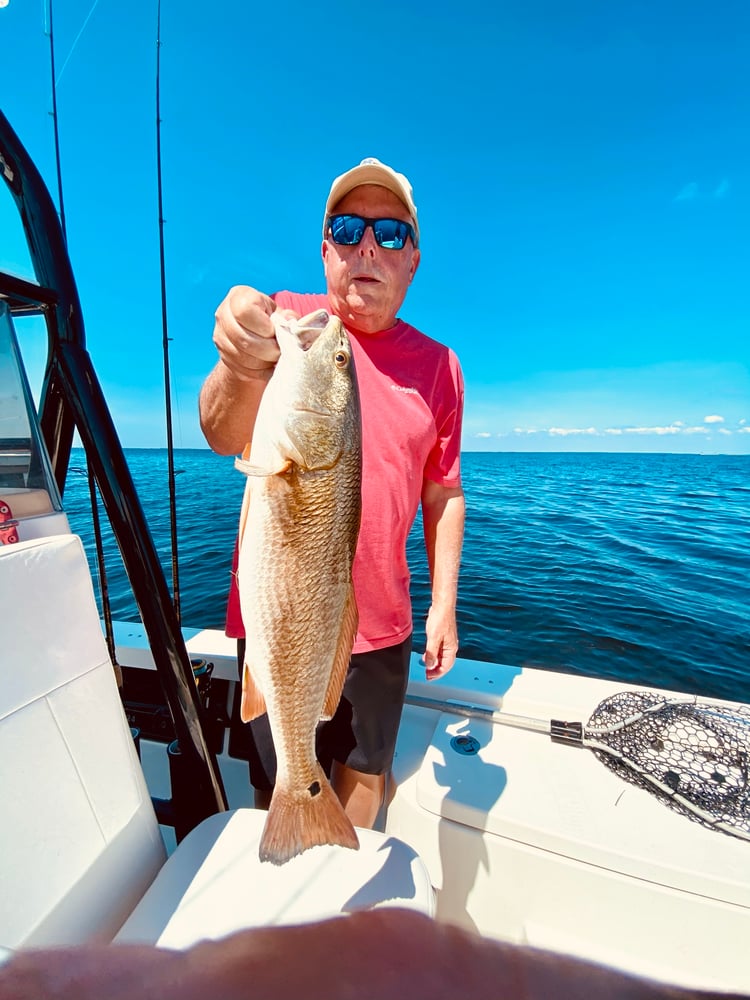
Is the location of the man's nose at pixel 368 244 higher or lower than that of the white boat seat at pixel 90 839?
higher

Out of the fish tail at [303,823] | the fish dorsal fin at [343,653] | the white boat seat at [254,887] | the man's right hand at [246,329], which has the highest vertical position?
the man's right hand at [246,329]

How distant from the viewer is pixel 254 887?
1.46 m

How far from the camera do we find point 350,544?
157 centimetres

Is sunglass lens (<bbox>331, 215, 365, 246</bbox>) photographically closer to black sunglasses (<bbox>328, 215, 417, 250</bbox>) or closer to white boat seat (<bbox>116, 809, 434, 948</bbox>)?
black sunglasses (<bbox>328, 215, 417, 250</bbox>)

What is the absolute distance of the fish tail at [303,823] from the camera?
4.58 feet

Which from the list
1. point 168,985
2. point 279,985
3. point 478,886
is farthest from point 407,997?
point 478,886

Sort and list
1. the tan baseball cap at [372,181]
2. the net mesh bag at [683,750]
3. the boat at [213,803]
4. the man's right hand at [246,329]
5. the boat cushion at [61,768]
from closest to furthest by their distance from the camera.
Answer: the boat cushion at [61,768]
the boat at [213,803]
the man's right hand at [246,329]
the tan baseball cap at [372,181]
the net mesh bag at [683,750]

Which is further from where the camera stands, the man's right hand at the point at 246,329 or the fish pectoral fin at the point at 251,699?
the fish pectoral fin at the point at 251,699

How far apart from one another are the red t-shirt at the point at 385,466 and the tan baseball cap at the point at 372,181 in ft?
1.51

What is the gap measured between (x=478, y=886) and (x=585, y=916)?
47cm

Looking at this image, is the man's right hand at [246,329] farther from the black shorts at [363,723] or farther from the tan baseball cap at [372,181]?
the black shorts at [363,723]

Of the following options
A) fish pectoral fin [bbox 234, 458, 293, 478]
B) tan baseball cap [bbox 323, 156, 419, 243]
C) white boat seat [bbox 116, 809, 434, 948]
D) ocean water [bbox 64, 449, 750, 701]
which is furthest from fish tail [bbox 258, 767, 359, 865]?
tan baseball cap [bbox 323, 156, 419, 243]

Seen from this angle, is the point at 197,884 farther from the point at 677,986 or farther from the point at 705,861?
the point at 705,861

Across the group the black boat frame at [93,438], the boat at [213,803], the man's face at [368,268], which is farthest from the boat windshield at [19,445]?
the man's face at [368,268]
